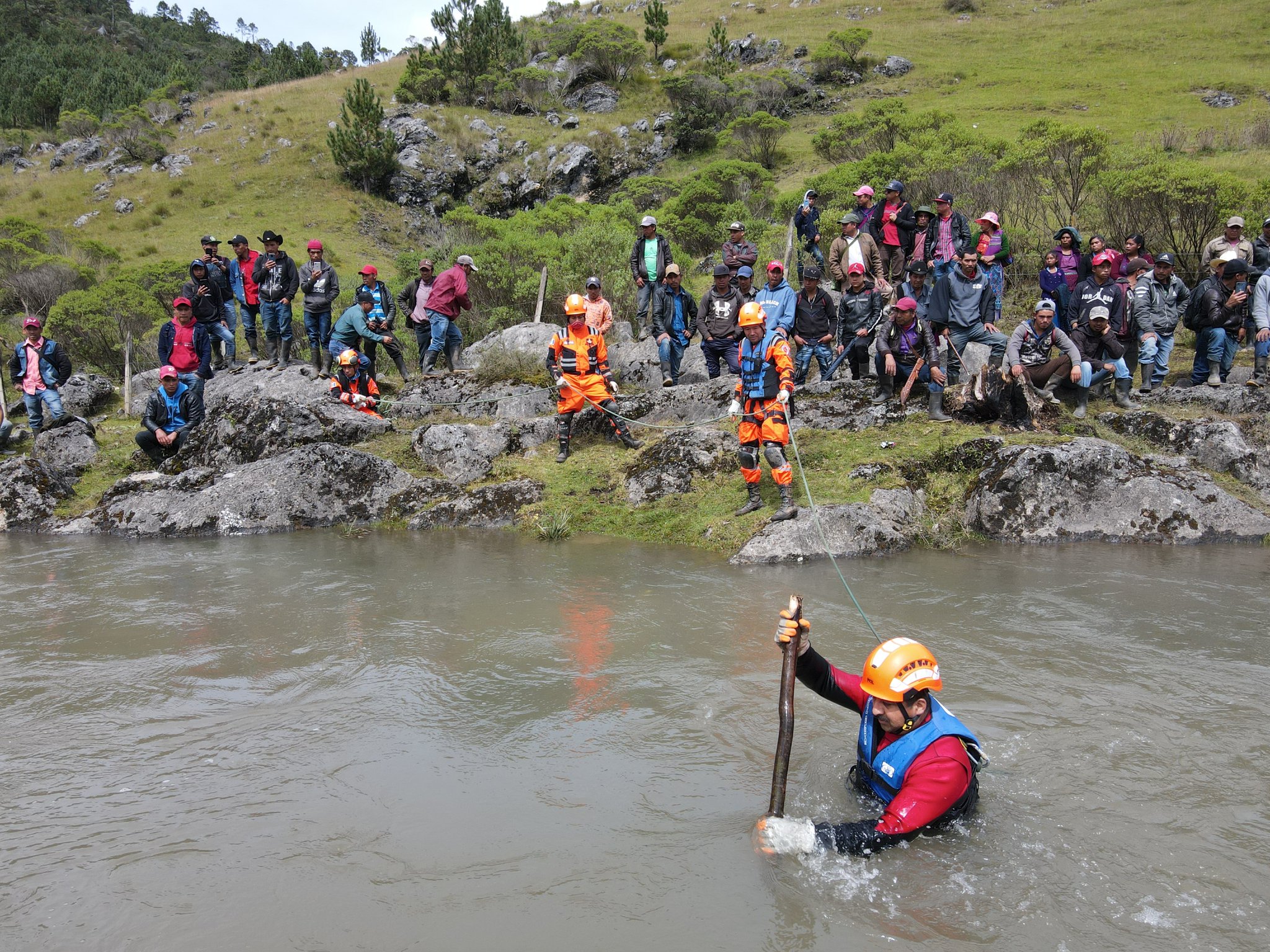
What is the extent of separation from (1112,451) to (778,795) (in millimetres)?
6765

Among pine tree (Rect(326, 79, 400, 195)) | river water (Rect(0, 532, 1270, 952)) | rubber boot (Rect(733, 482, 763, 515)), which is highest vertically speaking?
pine tree (Rect(326, 79, 400, 195))

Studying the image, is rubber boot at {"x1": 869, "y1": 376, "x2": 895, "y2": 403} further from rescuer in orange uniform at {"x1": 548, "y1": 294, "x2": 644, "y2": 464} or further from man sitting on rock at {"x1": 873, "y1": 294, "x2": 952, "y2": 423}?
rescuer in orange uniform at {"x1": 548, "y1": 294, "x2": 644, "y2": 464}

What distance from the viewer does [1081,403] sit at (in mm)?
9797

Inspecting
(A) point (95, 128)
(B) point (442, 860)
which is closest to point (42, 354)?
(B) point (442, 860)

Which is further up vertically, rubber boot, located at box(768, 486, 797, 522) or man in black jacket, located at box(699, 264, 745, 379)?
man in black jacket, located at box(699, 264, 745, 379)

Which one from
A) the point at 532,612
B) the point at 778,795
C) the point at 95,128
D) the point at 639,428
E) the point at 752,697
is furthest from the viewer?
the point at 95,128

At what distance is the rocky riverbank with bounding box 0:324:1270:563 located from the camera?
8570mm

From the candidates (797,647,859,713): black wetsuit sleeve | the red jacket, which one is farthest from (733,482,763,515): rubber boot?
the red jacket

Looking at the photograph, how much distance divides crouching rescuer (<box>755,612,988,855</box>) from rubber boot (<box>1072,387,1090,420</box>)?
7083 mm

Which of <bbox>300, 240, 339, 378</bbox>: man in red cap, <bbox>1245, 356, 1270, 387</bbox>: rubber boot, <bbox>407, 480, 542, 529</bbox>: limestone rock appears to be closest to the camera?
<bbox>407, 480, 542, 529</bbox>: limestone rock

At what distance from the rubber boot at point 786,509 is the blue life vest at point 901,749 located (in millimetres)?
4416

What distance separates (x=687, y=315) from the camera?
41.1ft

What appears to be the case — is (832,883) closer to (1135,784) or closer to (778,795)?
(778,795)

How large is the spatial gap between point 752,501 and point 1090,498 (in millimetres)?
3625
